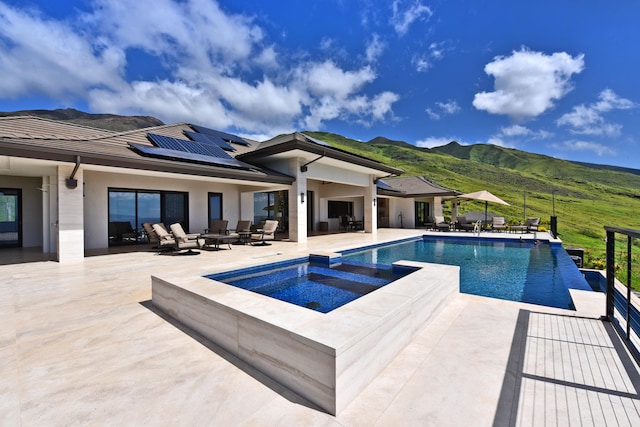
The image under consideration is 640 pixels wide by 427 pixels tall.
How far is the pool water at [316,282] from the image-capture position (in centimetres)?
538

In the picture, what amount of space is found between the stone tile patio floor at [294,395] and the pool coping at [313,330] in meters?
0.12

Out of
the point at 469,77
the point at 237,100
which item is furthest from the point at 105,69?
the point at 469,77

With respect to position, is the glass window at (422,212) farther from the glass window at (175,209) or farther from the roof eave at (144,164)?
the glass window at (175,209)

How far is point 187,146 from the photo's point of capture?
1262 cm

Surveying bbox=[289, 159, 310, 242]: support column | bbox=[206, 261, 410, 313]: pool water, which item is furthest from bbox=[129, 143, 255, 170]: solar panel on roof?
bbox=[206, 261, 410, 313]: pool water

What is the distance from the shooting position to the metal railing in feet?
10.1

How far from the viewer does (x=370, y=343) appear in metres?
2.58

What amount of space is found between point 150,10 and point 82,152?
1076 centimetres

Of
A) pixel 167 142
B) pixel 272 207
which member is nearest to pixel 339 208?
pixel 272 207

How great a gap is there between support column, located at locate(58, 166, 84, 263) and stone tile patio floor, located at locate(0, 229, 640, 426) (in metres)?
4.66

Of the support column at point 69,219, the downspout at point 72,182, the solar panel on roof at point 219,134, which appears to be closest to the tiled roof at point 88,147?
the downspout at point 72,182

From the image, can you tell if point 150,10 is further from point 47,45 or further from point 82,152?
point 47,45

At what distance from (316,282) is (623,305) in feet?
16.8

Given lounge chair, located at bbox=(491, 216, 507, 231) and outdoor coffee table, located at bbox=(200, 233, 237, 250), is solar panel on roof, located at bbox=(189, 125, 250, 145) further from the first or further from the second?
lounge chair, located at bbox=(491, 216, 507, 231)
